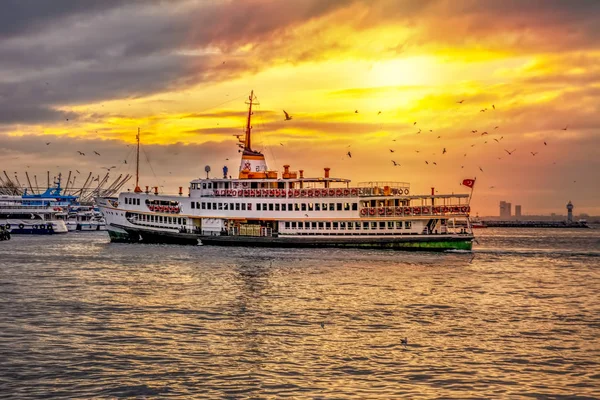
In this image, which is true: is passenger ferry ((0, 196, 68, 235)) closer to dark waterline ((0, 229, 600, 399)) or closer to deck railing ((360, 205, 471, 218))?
deck railing ((360, 205, 471, 218))

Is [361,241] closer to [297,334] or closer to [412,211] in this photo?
[412,211]

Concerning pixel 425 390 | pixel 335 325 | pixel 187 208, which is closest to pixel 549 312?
pixel 335 325

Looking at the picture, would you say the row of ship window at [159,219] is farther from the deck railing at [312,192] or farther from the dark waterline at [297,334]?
the dark waterline at [297,334]

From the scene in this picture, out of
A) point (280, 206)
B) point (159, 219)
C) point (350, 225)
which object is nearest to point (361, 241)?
point (350, 225)

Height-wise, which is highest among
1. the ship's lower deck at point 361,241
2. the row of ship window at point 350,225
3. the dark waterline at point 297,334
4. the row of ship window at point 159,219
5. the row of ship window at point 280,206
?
the row of ship window at point 280,206

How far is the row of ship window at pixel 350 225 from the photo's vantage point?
260 ft

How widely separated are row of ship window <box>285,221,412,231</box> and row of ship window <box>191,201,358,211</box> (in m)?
1.65

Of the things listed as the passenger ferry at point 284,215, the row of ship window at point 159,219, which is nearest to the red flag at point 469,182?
the passenger ferry at point 284,215

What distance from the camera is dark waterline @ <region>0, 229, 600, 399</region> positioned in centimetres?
2116

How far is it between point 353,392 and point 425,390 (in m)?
2.13

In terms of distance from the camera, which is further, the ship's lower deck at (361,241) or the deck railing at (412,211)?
the ship's lower deck at (361,241)

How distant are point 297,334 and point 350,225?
5310 centimetres

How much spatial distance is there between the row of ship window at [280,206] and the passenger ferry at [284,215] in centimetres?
11

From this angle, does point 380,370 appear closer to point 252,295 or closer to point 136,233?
point 252,295
